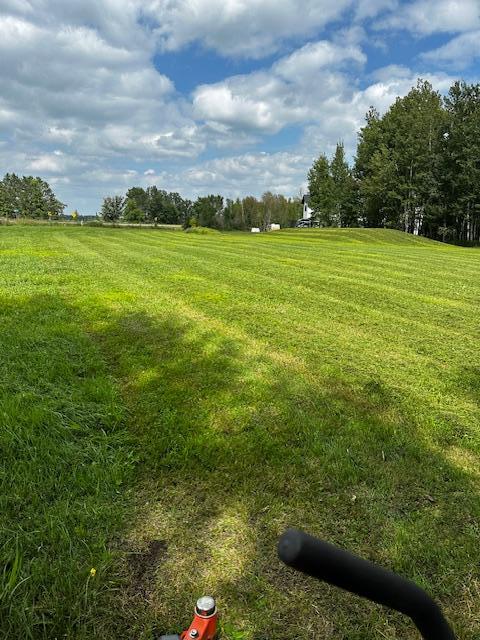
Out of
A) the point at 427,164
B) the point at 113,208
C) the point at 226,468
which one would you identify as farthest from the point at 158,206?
the point at 226,468

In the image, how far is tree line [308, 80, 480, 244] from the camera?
38.8 metres

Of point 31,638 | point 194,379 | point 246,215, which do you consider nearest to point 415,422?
point 194,379

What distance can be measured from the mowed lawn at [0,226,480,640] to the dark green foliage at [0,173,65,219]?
79929 millimetres

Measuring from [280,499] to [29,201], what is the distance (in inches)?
3670

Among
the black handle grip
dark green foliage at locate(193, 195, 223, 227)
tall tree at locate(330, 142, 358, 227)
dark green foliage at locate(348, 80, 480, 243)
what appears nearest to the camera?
the black handle grip

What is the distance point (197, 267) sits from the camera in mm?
11281

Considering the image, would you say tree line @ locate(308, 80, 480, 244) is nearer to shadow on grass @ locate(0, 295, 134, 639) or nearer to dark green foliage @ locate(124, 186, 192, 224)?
shadow on grass @ locate(0, 295, 134, 639)

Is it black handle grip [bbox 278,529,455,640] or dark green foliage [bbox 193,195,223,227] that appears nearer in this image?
black handle grip [bbox 278,529,455,640]

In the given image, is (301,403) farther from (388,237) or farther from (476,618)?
(388,237)

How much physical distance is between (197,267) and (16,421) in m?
8.62

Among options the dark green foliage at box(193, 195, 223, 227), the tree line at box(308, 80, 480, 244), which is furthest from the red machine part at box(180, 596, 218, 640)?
the dark green foliage at box(193, 195, 223, 227)

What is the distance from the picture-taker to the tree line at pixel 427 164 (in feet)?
127

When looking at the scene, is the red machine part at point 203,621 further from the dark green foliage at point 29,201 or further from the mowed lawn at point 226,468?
the dark green foliage at point 29,201

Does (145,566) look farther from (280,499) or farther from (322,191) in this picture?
(322,191)
